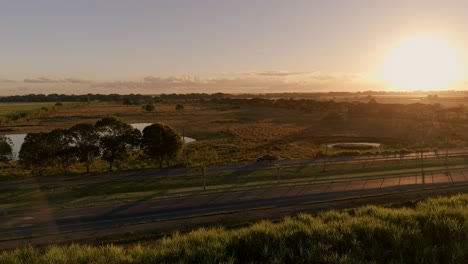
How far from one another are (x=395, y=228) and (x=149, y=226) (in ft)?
61.5

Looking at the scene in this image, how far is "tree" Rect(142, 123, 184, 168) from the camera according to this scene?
55.6 meters

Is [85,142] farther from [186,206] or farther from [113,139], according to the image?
[186,206]

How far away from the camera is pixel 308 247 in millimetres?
11984

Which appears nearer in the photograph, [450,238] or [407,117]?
[450,238]

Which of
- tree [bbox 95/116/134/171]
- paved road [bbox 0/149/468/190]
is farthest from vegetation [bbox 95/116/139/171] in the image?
paved road [bbox 0/149/468/190]

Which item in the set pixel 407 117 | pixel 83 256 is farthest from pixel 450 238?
pixel 407 117

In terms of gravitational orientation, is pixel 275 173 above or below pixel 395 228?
below

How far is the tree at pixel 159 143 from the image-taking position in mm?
55553

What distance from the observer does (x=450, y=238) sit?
12.8 meters

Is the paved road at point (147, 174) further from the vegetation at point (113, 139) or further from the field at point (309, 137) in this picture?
the field at point (309, 137)

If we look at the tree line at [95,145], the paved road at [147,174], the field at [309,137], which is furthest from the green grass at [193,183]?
the field at [309,137]

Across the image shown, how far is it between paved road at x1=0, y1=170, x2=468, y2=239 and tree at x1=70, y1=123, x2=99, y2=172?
2062 centimetres

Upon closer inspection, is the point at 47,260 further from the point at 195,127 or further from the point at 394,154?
the point at 195,127

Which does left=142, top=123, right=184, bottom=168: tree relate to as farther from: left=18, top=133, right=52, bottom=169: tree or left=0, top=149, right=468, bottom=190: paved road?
left=18, top=133, right=52, bottom=169: tree
